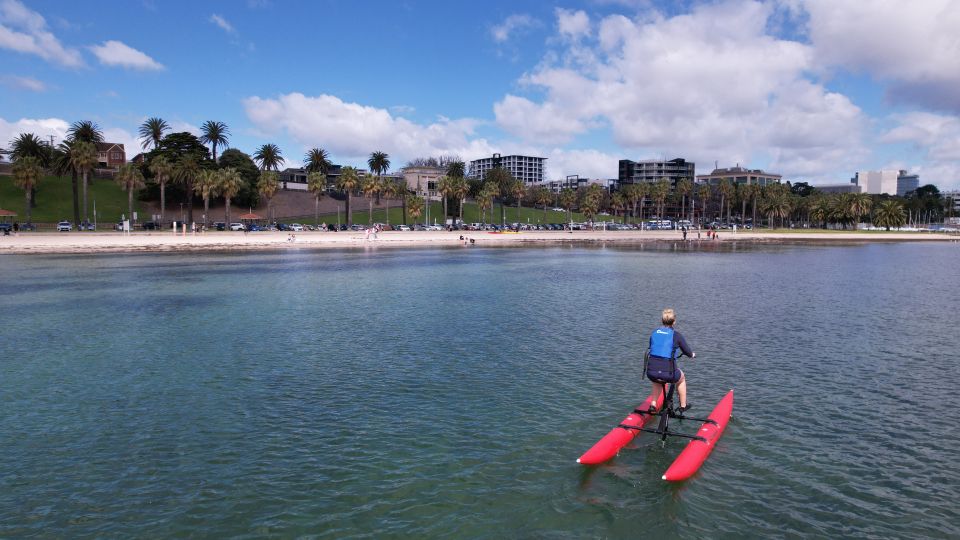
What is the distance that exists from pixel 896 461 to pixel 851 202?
17912cm

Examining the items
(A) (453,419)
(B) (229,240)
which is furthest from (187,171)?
(A) (453,419)

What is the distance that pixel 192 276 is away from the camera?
47.6 metres

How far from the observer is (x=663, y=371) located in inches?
505

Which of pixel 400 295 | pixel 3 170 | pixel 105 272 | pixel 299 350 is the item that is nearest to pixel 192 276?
pixel 105 272

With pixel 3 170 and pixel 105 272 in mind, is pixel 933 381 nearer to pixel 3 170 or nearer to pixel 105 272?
pixel 105 272

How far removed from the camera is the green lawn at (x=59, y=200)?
113438 millimetres

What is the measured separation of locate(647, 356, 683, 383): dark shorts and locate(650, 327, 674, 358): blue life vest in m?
0.12

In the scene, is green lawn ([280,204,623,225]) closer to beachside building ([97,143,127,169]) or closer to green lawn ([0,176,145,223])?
green lawn ([0,176,145,223])

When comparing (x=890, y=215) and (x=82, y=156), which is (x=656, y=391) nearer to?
(x=82, y=156)

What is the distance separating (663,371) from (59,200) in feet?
456

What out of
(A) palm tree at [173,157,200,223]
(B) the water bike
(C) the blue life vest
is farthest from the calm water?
(A) palm tree at [173,157,200,223]

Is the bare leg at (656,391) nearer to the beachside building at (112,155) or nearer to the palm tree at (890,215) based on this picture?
the beachside building at (112,155)

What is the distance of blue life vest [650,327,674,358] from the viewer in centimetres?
1269

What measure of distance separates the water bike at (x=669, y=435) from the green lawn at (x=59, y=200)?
127m
